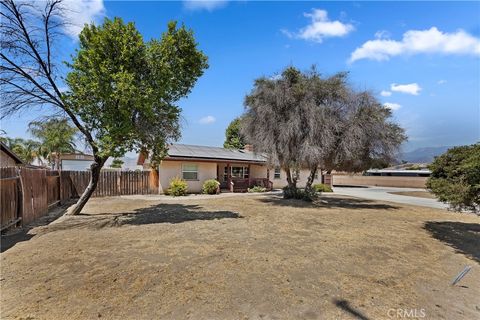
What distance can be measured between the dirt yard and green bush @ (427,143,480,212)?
48.9 inches

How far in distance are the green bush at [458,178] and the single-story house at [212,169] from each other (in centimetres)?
1060

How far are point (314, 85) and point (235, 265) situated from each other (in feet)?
39.2

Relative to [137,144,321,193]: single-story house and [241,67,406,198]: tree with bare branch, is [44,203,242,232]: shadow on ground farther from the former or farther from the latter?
[137,144,321,193]: single-story house

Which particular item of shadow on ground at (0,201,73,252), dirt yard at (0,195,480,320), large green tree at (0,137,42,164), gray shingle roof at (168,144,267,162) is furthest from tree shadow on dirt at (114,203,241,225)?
large green tree at (0,137,42,164)

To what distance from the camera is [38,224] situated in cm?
873

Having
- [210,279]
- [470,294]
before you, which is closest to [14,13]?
[210,279]

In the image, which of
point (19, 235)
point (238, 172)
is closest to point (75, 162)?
point (238, 172)

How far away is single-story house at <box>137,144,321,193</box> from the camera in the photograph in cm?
1977

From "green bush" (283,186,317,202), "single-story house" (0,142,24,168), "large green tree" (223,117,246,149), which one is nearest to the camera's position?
"single-story house" (0,142,24,168)

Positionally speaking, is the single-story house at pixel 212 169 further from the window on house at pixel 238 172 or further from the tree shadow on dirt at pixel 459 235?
the tree shadow on dirt at pixel 459 235

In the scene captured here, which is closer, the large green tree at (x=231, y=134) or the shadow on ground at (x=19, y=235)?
the shadow on ground at (x=19, y=235)

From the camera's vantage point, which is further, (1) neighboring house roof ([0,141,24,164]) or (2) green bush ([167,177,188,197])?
(2) green bush ([167,177,188,197])

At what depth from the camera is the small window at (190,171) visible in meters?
20.5

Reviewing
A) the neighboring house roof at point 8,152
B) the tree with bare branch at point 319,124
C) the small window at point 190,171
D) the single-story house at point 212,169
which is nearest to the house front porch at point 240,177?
the single-story house at point 212,169
